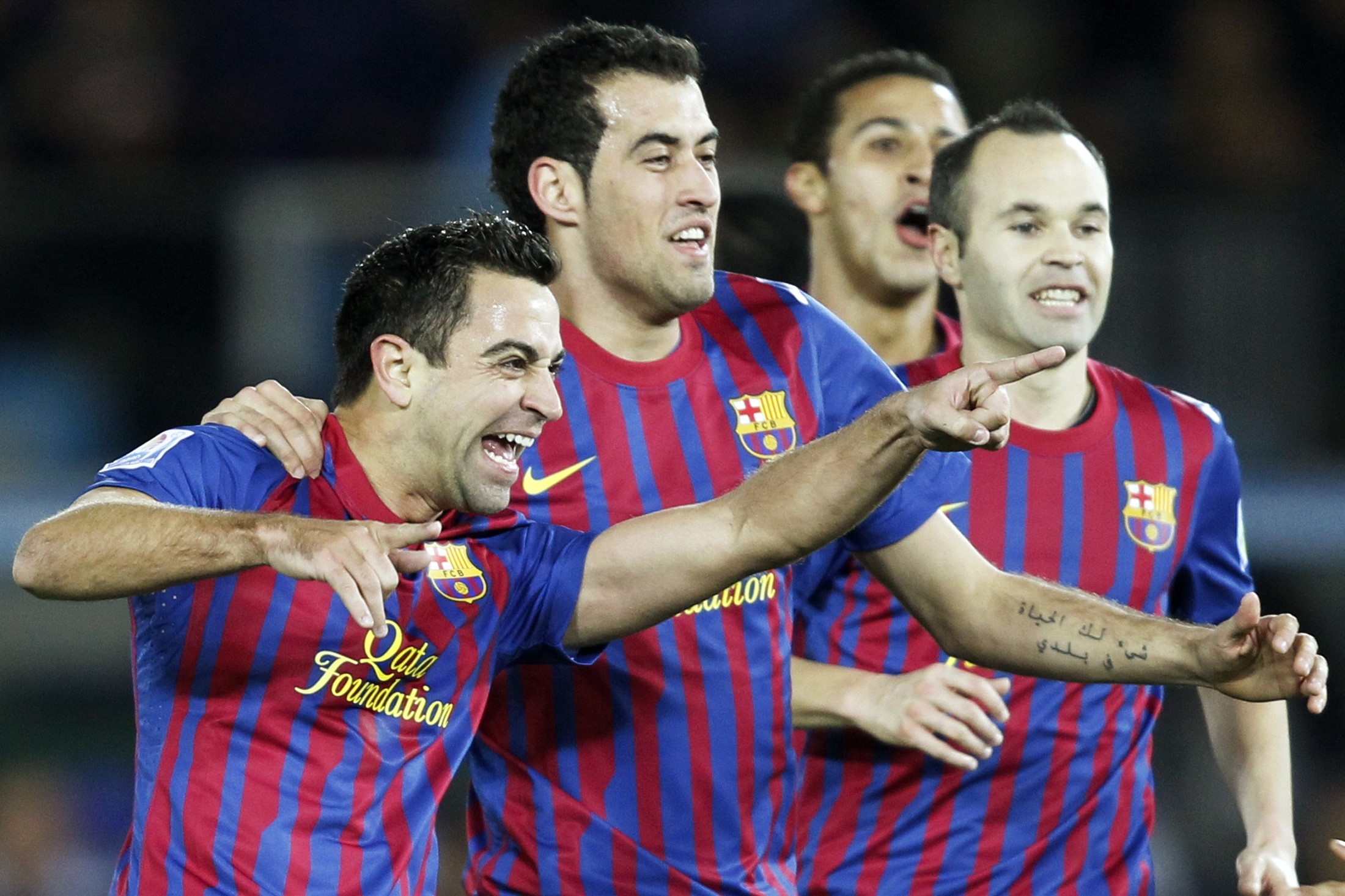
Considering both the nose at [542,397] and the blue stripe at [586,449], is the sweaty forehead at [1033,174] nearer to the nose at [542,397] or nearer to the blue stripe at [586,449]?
the blue stripe at [586,449]

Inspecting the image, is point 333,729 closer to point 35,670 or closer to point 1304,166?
point 35,670

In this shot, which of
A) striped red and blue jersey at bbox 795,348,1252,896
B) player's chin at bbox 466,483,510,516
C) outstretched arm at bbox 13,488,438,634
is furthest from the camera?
striped red and blue jersey at bbox 795,348,1252,896

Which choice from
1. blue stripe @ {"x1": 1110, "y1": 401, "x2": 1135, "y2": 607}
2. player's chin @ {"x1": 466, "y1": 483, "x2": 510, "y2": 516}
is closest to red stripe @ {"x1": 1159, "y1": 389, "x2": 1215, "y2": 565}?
blue stripe @ {"x1": 1110, "y1": 401, "x2": 1135, "y2": 607}

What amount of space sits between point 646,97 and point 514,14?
17.6ft

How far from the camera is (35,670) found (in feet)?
26.1

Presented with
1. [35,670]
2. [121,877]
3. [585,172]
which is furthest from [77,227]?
[121,877]

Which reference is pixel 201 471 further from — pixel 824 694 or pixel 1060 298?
pixel 1060 298

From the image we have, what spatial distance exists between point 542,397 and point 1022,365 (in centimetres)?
84

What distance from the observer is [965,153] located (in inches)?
160

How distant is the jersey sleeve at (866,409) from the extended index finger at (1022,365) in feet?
2.53

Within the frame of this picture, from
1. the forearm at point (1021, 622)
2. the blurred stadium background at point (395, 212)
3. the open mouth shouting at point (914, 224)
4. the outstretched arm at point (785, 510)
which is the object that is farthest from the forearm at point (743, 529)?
the blurred stadium background at point (395, 212)

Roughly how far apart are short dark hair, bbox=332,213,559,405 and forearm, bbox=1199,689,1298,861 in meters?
1.80

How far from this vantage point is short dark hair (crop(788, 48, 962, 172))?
4793mm

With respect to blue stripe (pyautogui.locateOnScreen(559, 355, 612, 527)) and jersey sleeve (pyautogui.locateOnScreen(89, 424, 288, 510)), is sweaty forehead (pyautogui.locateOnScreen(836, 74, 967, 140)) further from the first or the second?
jersey sleeve (pyautogui.locateOnScreen(89, 424, 288, 510))
